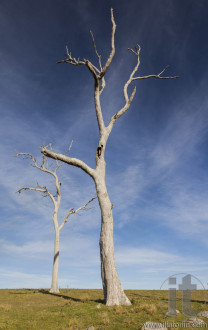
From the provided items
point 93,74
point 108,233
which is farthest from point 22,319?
point 93,74

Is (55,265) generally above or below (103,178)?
below

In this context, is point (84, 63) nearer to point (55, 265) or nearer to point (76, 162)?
point (76, 162)

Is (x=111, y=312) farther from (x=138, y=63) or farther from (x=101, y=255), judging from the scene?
(x=138, y=63)

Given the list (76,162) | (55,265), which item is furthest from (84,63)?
(55,265)

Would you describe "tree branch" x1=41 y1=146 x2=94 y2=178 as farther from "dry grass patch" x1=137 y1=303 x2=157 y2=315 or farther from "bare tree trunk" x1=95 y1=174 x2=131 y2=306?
"dry grass patch" x1=137 y1=303 x2=157 y2=315

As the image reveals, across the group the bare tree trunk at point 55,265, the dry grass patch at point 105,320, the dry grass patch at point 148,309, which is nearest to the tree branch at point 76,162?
the dry grass patch at point 148,309

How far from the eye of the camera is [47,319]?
33.3 ft

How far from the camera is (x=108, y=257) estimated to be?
1297 centimetres

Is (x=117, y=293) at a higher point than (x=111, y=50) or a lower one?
lower

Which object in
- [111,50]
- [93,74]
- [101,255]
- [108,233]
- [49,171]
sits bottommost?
[101,255]

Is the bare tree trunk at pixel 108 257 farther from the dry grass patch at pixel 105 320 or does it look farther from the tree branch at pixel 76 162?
the dry grass patch at pixel 105 320

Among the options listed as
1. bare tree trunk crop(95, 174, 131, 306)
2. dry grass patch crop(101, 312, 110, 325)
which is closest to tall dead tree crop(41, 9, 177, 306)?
bare tree trunk crop(95, 174, 131, 306)

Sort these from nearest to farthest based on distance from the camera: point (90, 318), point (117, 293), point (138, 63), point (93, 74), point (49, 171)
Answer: point (90, 318)
point (117, 293)
point (93, 74)
point (138, 63)
point (49, 171)

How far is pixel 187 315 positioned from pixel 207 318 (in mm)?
867
